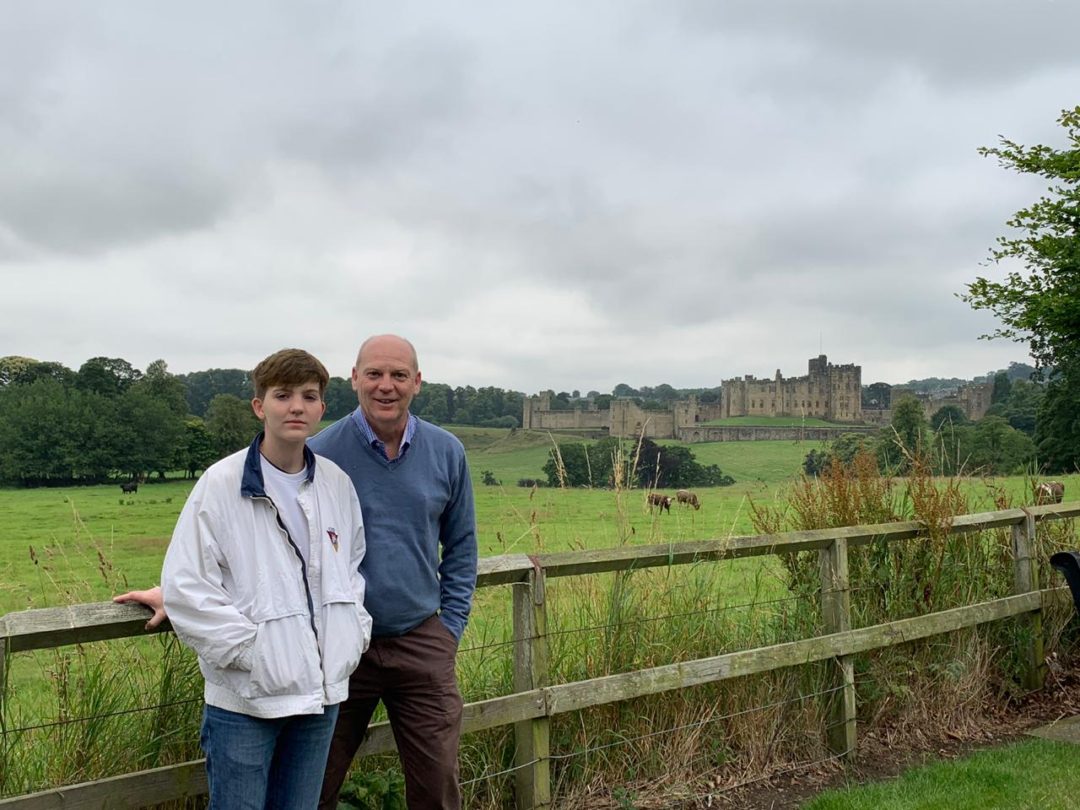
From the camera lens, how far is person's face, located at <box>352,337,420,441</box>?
3.00 m

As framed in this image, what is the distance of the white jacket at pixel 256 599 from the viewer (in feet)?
7.73

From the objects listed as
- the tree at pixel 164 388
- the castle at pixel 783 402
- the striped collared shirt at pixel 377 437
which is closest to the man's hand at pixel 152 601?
the striped collared shirt at pixel 377 437

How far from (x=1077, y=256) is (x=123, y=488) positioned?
3177cm

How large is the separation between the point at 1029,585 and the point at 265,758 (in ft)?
17.9

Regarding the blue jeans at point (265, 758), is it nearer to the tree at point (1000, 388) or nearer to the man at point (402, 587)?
the man at point (402, 587)

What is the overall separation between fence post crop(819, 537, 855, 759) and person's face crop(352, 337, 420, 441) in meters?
2.92

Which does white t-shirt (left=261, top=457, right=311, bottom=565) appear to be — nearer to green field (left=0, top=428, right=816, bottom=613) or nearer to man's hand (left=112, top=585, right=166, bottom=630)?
man's hand (left=112, top=585, right=166, bottom=630)

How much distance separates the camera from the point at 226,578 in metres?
2.48

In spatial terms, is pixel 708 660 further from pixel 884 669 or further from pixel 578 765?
pixel 884 669

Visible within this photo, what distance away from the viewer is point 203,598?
234 cm

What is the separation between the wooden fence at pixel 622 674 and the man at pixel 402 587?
35cm

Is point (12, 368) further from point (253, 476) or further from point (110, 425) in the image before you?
point (253, 476)

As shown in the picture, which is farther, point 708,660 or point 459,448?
point 708,660

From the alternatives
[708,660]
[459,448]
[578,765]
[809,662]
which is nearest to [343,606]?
[459,448]
